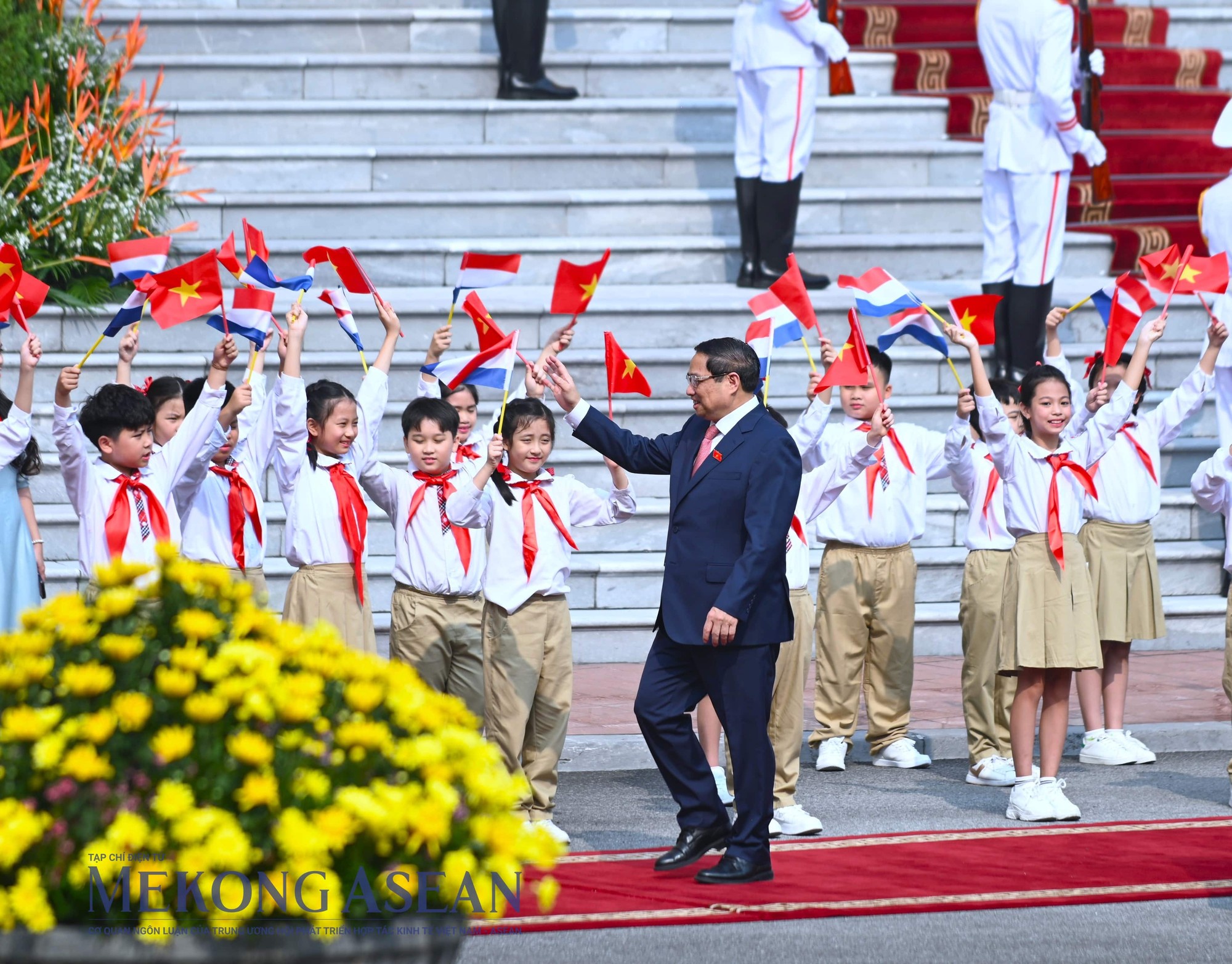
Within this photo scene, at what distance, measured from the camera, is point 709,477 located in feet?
20.2

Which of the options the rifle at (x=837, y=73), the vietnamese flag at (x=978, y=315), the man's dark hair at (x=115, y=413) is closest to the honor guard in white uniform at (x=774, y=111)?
the rifle at (x=837, y=73)

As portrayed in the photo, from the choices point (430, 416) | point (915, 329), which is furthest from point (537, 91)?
point (430, 416)

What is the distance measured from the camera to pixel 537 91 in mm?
13875

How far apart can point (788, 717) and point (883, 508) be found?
1527 millimetres

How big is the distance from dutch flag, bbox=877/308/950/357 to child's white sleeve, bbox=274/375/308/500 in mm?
2686

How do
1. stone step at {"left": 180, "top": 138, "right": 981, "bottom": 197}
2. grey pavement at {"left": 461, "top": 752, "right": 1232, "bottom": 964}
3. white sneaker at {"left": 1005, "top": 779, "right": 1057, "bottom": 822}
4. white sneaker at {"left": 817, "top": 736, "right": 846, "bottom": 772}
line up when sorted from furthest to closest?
stone step at {"left": 180, "top": 138, "right": 981, "bottom": 197}, white sneaker at {"left": 817, "top": 736, "right": 846, "bottom": 772}, white sneaker at {"left": 1005, "top": 779, "right": 1057, "bottom": 822}, grey pavement at {"left": 461, "top": 752, "right": 1232, "bottom": 964}

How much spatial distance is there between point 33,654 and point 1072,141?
932cm

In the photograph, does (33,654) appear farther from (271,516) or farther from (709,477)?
(271,516)

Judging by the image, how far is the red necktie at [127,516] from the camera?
6.61m

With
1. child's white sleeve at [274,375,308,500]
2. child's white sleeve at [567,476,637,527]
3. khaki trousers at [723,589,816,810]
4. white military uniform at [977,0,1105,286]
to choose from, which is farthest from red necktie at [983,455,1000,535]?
white military uniform at [977,0,1105,286]

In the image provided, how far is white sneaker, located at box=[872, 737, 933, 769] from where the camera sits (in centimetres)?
803

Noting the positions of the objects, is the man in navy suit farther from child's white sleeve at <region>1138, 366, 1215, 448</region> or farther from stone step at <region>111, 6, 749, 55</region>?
stone step at <region>111, 6, 749, 55</region>

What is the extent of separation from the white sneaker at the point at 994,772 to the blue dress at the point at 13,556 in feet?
13.5

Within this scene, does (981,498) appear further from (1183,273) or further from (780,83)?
(780,83)
